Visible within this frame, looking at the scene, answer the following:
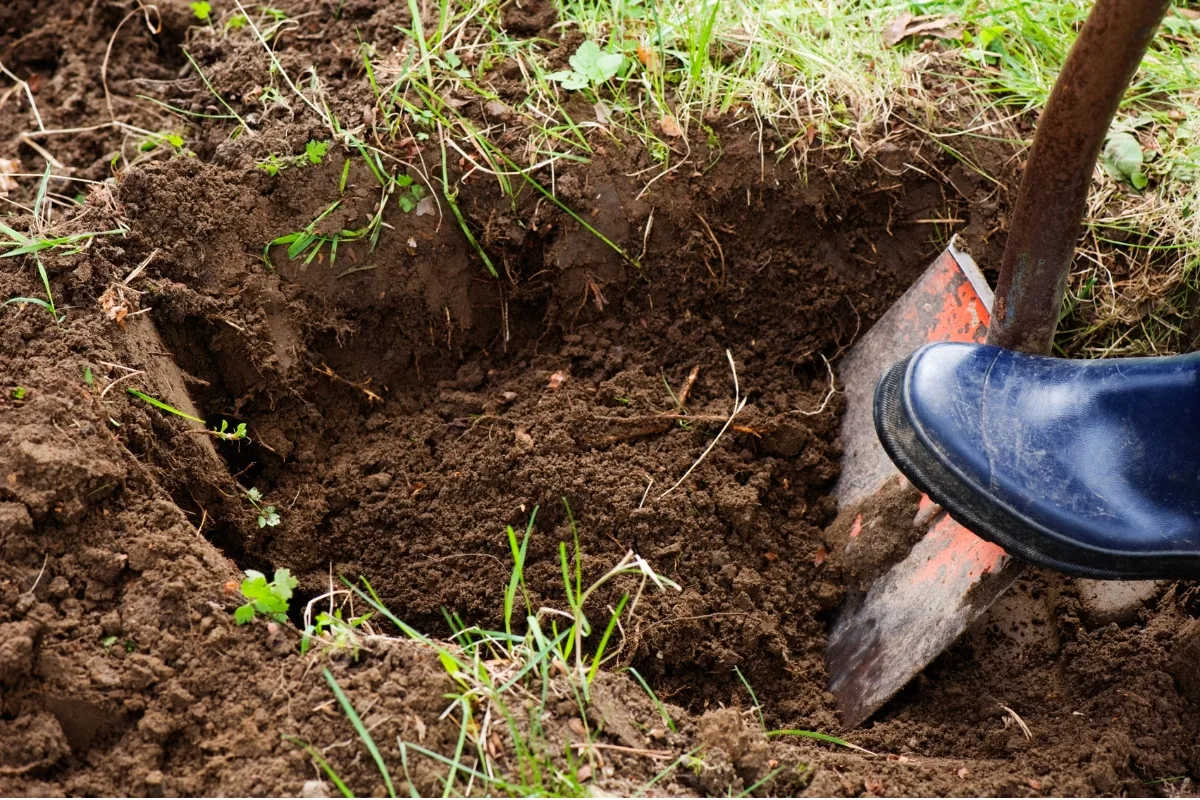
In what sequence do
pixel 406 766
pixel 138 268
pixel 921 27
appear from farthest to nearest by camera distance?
pixel 921 27, pixel 138 268, pixel 406 766

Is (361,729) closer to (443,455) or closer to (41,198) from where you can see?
(443,455)

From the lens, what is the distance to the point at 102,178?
7.53 feet

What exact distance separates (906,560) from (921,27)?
1320mm

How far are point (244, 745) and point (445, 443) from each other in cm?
84

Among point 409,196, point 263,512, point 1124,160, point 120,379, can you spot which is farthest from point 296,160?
point 1124,160

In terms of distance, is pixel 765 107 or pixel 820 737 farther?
pixel 765 107

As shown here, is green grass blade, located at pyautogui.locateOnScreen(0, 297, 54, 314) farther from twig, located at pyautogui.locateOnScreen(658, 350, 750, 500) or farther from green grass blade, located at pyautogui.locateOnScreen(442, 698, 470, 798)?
twig, located at pyautogui.locateOnScreen(658, 350, 750, 500)

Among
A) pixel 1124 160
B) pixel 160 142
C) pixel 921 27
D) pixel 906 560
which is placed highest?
pixel 921 27

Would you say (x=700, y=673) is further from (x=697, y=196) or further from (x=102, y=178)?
(x=102, y=178)

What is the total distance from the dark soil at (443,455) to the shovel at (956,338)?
0.07 metres

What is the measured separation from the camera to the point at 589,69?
89.9 inches

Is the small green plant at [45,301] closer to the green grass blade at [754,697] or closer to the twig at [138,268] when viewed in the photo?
the twig at [138,268]

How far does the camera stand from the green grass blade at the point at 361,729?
4.66ft

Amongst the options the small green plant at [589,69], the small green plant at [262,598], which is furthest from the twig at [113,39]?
the small green plant at [262,598]
